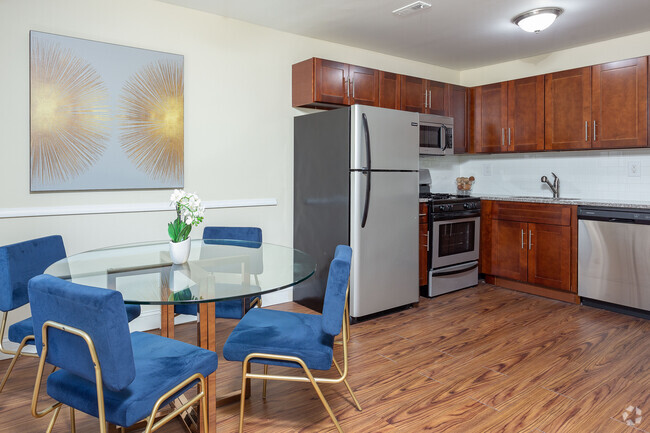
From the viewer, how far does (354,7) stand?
3.36m

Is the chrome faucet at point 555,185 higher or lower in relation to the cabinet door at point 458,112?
lower

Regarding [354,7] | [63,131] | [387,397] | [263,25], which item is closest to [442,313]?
[387,397]

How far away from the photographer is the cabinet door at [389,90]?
4102 mm

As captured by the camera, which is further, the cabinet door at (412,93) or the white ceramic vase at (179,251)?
the cabinet door at (412,93)

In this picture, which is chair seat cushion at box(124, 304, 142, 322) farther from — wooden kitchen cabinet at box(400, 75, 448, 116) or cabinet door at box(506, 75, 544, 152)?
cabinet door at box(506, 75, 544, 152)

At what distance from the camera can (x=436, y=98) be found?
4574 mm

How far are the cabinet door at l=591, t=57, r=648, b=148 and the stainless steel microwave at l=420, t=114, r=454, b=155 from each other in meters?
1.26

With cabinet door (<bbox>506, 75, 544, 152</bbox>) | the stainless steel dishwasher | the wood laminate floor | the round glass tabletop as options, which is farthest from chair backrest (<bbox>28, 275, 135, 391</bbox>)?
cabinet door (<bbox>506, 75, 544, 152</bbox>)

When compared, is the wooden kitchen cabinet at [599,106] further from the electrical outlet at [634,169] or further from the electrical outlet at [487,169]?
the electrical outlet at [487,169]

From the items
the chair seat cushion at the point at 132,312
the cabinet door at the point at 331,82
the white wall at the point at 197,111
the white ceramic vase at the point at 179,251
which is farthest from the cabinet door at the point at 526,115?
the chair seat cushion at the point at 132,312

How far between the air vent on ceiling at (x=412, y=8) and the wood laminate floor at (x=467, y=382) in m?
2.42

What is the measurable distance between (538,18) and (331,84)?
5.44 ft

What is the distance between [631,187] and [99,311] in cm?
454

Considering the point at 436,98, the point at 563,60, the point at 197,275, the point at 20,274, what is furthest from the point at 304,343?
the point at 563,60
